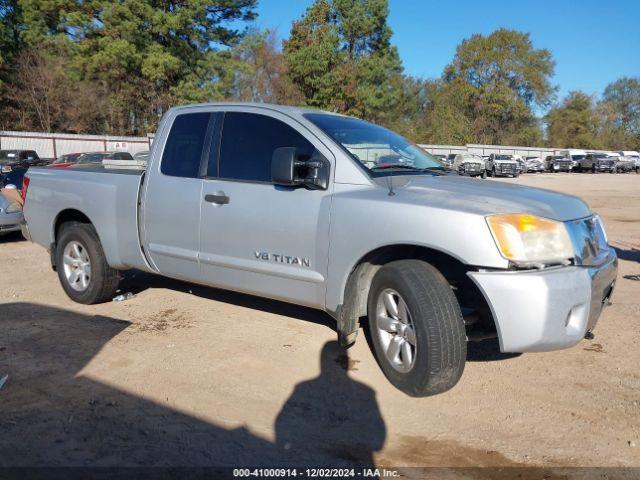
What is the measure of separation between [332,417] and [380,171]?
175cm

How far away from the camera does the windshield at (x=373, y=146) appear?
423cm

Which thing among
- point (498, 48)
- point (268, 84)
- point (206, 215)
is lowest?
point (206, 215)

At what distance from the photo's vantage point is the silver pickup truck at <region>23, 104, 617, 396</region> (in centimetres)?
331

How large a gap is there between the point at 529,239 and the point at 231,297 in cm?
352

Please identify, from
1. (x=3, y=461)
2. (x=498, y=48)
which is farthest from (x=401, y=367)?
(x=498, y=48)

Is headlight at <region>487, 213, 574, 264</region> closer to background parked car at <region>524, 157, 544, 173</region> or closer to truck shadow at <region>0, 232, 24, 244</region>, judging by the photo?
truck shadow at <region>0, 232, 24, 244</region>

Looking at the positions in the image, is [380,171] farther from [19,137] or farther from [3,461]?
[19,137]

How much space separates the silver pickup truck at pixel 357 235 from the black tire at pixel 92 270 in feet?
0.06

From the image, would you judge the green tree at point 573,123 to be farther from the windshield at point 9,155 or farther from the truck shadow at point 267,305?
the truck shadow at point 267,305

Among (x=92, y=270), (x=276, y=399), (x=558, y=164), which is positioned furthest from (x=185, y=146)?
(x=558, y=164)

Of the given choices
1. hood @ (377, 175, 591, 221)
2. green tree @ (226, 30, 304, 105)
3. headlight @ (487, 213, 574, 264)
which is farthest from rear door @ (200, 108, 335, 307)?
green tree @ (226, 30, 304, 105)

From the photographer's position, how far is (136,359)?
4305mm

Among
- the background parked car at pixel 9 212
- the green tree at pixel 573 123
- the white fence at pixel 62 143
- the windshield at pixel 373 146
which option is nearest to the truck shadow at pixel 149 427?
the windshield at pixel 373 146

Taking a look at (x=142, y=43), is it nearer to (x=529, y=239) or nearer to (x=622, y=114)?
(x=529, y=239)
